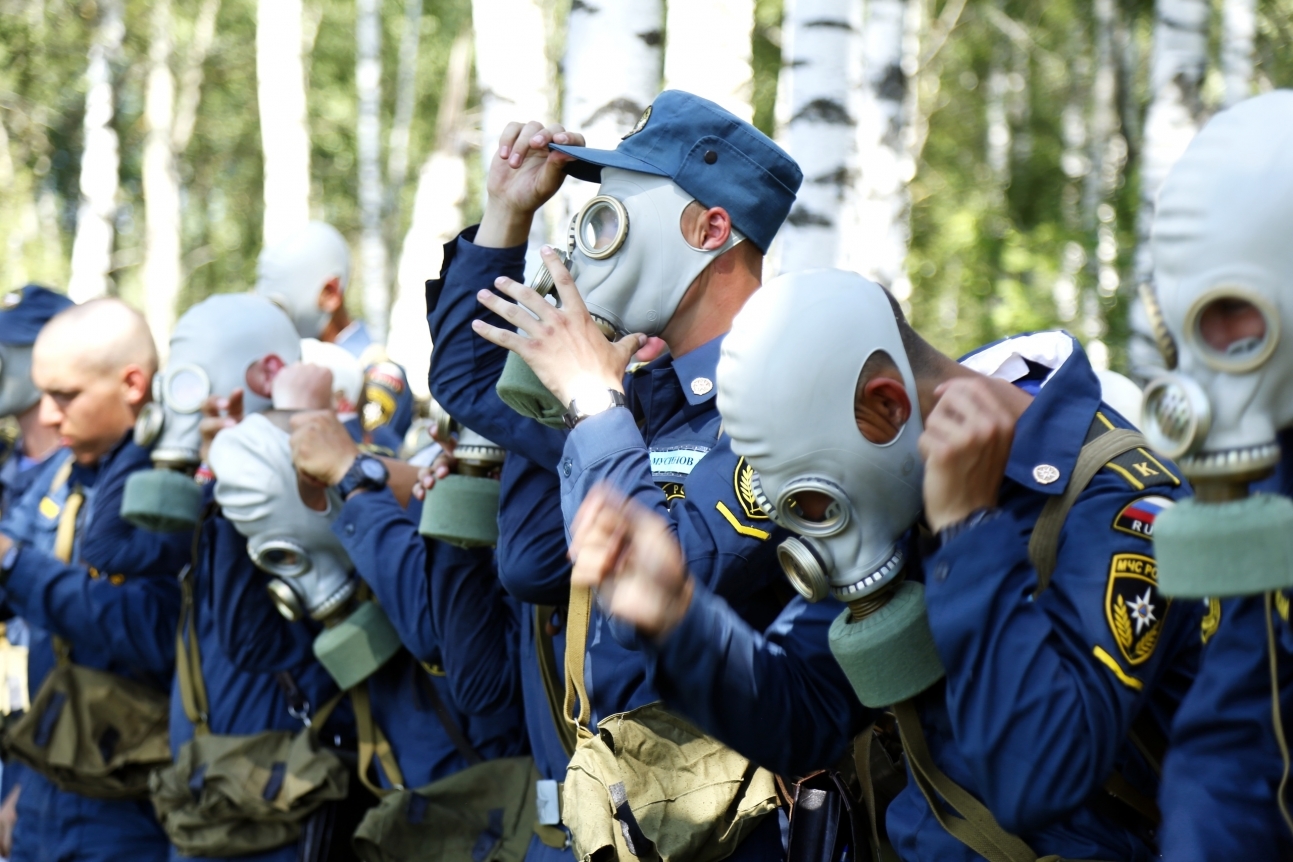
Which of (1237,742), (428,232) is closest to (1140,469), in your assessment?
(1237,742)

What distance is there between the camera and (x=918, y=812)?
2.38 metres

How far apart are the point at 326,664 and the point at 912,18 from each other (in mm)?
13853

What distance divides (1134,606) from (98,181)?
42.1 feet

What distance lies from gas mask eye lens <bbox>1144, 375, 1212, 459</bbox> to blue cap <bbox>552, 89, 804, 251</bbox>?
1.40 metres

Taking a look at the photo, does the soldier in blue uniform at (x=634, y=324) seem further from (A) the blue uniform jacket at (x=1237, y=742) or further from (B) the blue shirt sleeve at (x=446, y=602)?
(A) the blue uniform jacket at (x=1237, y=742)

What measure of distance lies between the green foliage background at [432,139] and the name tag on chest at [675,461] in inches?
376

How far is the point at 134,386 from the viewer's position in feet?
17.5

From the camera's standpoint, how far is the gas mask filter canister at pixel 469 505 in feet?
11.4

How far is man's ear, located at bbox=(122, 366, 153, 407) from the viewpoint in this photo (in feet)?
17.4

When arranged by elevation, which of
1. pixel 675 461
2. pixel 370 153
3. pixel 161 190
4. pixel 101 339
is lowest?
pixel 161 190

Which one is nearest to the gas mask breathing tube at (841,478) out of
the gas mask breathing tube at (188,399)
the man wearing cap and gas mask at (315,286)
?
the gas mask breathing tube at (188,399)

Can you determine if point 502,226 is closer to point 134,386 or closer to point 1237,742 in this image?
point 1237,742

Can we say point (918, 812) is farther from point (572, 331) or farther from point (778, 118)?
point (778, 118)

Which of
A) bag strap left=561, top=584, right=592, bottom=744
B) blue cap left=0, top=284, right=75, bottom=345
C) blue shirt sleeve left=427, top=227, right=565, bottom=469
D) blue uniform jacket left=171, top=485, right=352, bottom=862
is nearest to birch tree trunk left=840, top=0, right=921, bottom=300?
blue cap left=0, top=284, right=75, bottom=345
